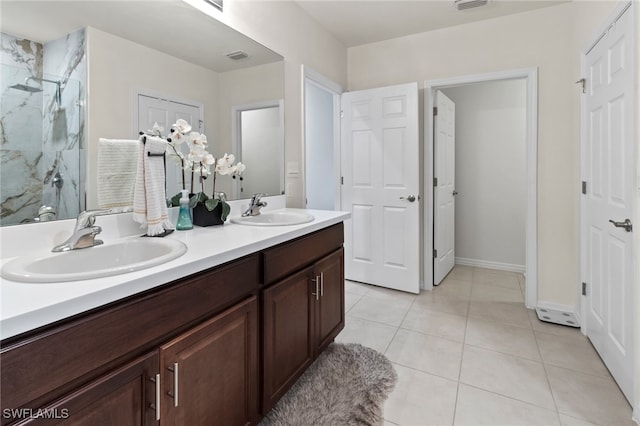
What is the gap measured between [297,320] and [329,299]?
0.37m

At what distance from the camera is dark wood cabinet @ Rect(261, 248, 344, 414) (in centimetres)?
137

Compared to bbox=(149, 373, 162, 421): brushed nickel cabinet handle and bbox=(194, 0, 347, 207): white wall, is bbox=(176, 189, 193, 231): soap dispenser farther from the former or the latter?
bbox=(194, 0, 347, 207): white wall

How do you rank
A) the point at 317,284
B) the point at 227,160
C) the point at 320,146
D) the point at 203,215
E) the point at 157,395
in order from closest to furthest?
the point at 157,395 → the point at 203,215 → the point at 317,284 → the point at 227,160 → the point at 320,146

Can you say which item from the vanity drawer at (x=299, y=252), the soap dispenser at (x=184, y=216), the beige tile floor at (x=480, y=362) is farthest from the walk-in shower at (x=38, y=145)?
the beige tile floor at (x=480, y=362)

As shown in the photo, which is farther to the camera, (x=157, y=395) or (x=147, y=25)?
(x=147, y=25)

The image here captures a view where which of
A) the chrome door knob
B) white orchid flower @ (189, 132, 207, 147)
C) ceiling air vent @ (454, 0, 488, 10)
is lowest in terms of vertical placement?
the chrome door knob

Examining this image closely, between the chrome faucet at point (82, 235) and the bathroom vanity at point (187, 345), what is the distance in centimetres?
33

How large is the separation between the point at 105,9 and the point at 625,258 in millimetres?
2584

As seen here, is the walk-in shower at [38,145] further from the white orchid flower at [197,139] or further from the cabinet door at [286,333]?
the cabinet door at [286,333]

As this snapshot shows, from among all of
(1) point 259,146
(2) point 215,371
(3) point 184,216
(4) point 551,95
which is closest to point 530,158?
(4) point 551,95

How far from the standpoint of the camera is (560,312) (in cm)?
265

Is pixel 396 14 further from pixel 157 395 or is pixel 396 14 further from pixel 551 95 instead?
pixel 157 395

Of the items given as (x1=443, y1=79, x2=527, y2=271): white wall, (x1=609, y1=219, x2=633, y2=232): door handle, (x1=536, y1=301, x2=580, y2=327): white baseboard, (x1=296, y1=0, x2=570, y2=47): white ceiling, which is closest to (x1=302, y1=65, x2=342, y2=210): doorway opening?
(x1=296, y1=0, x2=570, y2=47): white ceiling

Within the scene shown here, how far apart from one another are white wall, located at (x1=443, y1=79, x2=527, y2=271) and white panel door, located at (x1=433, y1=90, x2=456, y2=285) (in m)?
0.28
